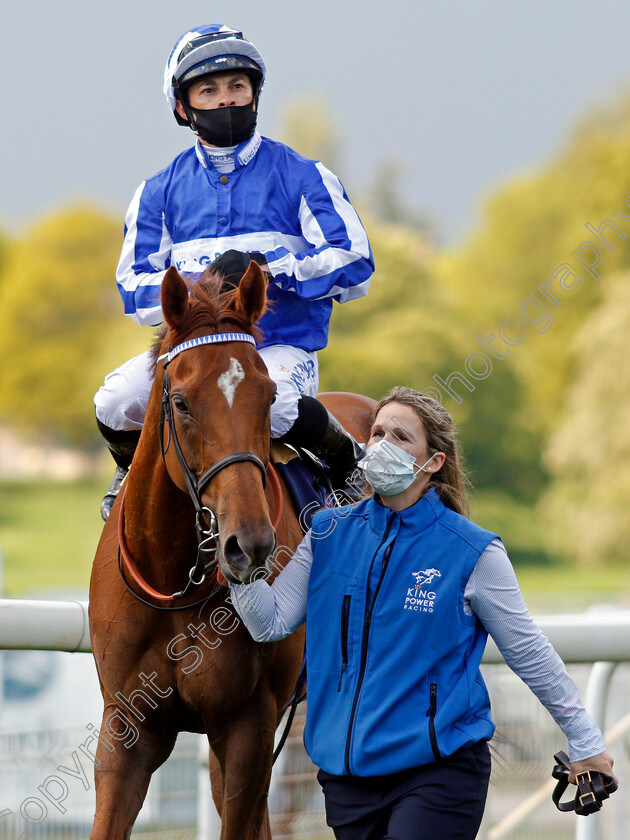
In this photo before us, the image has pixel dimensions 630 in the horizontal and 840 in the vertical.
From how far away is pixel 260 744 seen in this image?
10.6 feet

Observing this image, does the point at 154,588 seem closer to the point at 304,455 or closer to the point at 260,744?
the point at 260,744

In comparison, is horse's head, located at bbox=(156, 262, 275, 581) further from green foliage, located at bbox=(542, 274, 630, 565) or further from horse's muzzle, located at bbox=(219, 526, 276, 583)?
green foliage, located at bbox=(542, 274, 630, 565)

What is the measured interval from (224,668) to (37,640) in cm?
73

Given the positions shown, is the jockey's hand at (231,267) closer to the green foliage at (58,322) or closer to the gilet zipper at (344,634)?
the gilet zipper at (344,634)

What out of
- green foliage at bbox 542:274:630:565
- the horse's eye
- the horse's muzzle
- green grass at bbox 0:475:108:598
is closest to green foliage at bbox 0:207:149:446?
green grass at bbox 0:475:108:598

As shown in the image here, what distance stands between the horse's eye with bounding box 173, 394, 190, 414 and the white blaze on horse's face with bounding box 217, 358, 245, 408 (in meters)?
0.10

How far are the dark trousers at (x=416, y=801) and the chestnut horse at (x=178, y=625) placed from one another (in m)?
0.51

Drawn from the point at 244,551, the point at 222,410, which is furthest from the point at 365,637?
the point at 222,410

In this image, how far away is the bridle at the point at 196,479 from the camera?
9.09 feet

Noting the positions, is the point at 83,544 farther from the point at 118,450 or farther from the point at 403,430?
the point at 403,430

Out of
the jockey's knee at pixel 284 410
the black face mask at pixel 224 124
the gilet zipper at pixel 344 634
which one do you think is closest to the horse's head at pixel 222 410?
the gilet zipper at pixel 344 634

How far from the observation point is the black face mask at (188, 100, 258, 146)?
3682 mm

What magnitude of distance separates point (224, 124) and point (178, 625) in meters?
1.59

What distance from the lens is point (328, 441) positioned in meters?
3.74
